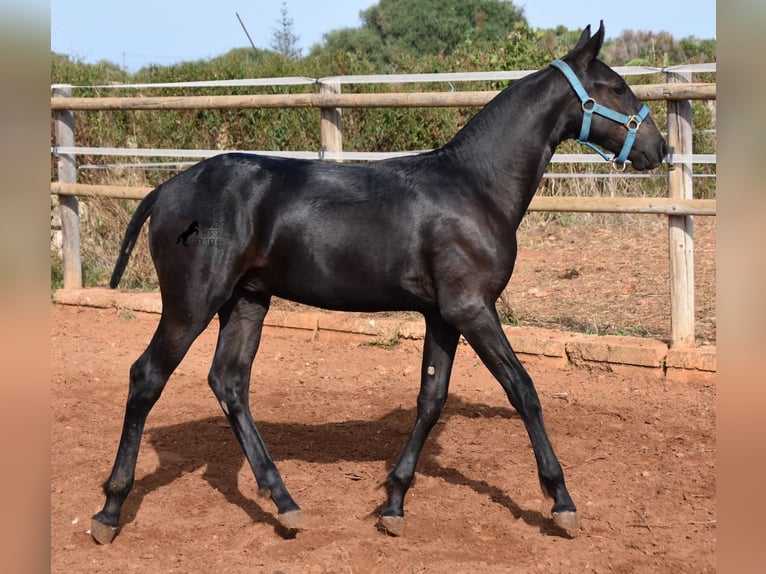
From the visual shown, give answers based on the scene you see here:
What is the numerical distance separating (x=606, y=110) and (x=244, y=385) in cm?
215

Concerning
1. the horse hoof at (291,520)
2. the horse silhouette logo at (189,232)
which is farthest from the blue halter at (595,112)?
the horse hoof at (291,520)

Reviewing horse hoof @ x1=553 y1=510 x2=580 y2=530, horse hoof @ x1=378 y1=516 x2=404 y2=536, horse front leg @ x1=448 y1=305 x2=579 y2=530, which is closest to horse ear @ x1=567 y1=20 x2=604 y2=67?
horse front leg @ x1=448 y1=305 x2=579 y2=530

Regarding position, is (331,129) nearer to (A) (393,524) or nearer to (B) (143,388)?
(B) (143,388)

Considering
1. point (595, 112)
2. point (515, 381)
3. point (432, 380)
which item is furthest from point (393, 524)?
point (595, 112)

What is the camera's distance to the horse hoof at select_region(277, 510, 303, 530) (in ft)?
12.9

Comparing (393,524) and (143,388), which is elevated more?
(143,388)

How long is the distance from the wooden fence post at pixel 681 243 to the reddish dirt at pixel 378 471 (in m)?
0.44

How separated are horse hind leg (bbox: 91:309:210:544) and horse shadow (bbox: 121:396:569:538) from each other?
0.81ft

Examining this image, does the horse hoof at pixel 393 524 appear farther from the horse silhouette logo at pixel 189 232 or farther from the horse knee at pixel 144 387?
the horse silhouette logo at pixel 189 232

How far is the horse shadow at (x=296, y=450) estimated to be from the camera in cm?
437

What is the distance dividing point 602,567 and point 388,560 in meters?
0.88

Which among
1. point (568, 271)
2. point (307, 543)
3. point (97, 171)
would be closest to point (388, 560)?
point (307, 543)

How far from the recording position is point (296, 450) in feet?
17.0
